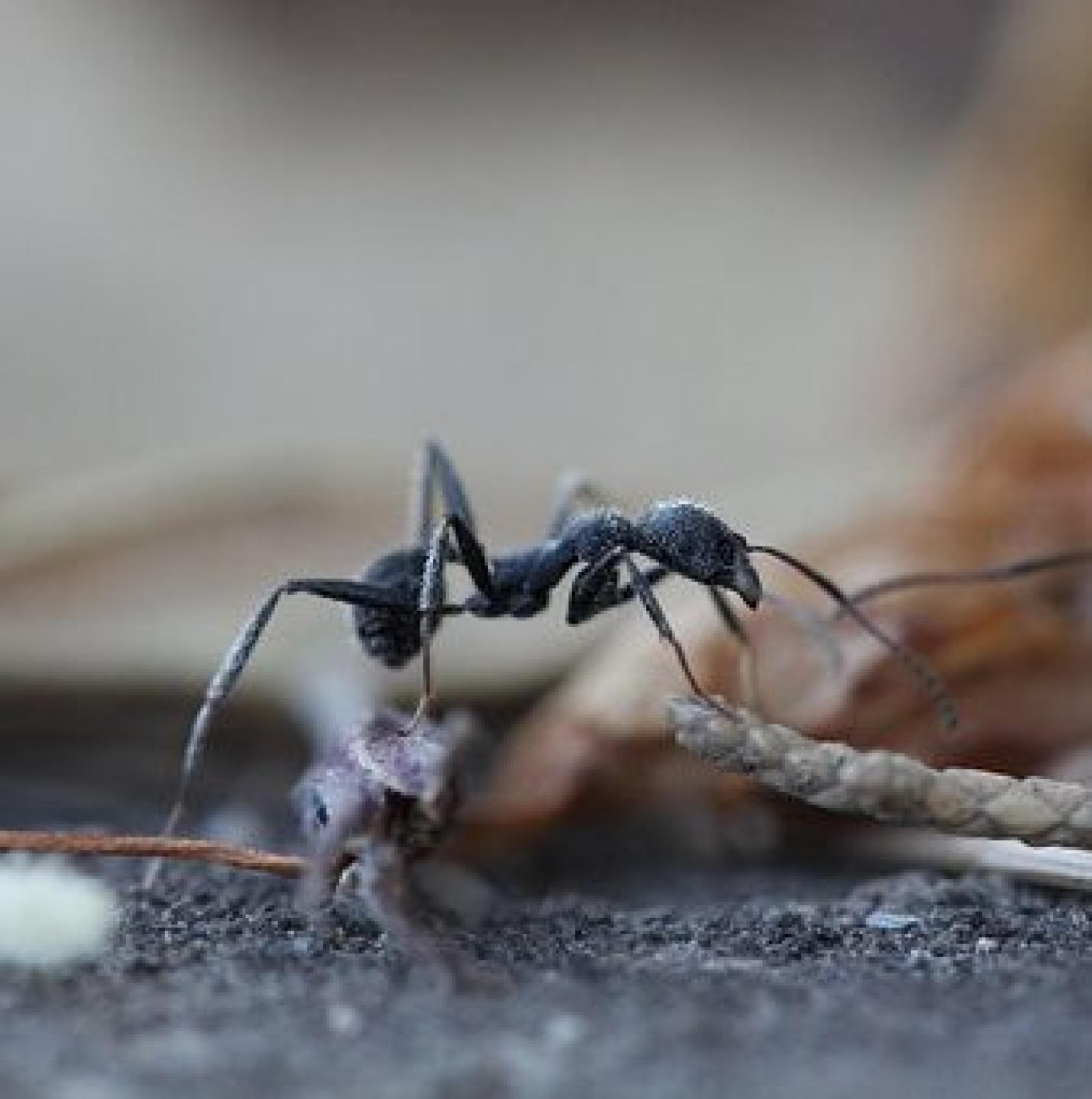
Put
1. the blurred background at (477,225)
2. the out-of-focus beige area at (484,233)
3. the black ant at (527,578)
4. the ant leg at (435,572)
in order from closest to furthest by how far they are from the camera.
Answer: the ant leg at (435,572) < the black ant at (527,578) < the out-of-focus beige area at (484,233) < the blurred background at (477,225)

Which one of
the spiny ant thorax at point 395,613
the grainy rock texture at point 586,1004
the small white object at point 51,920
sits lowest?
the grainy rock texture at point 586,1004

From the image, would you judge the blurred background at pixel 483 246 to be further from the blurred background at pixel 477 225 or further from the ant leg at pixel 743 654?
the ant leg at pixel 743 654

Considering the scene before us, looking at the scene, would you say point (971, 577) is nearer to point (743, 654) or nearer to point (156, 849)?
point (743, 654)

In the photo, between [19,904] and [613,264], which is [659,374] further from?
[19,904]


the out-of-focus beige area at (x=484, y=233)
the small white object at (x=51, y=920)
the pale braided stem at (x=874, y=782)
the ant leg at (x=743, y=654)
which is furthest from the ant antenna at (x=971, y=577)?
the out-of-focus beige area at (x=484, y=233)

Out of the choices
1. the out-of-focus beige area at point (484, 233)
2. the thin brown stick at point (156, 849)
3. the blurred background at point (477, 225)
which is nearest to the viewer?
the thin brown stick at point (156, 849)

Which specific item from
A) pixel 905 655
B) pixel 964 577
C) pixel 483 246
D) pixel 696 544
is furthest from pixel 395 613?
pixel 483 246
